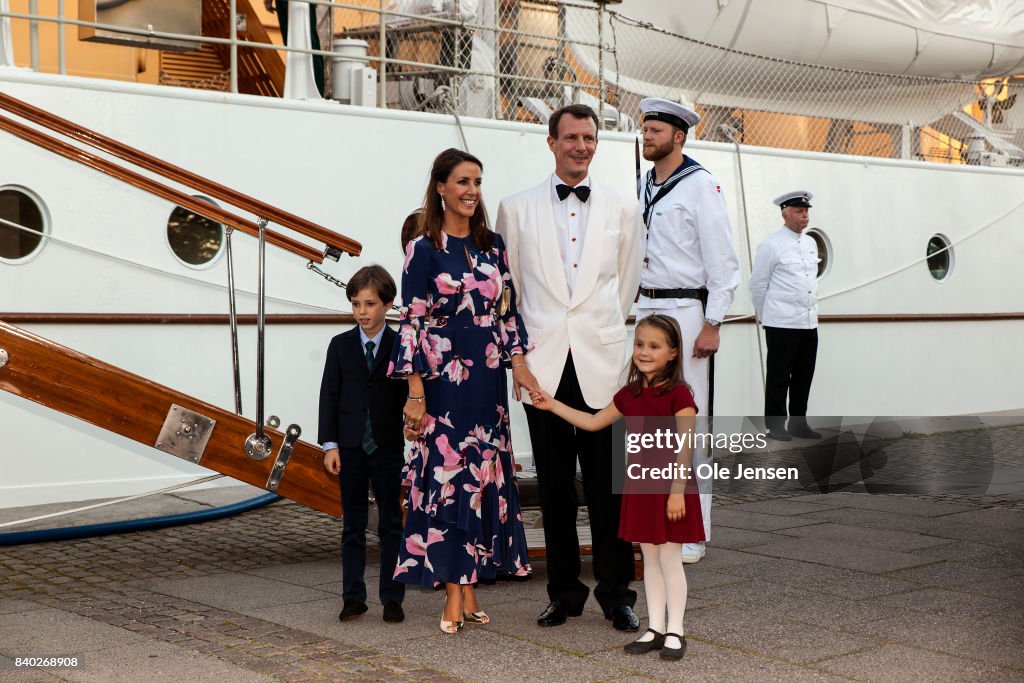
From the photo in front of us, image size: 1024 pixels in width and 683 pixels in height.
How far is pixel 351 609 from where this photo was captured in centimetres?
506

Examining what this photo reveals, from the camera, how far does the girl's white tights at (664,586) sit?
Result: 4.53 metres

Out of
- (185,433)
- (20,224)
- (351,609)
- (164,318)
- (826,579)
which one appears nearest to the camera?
(351,609)

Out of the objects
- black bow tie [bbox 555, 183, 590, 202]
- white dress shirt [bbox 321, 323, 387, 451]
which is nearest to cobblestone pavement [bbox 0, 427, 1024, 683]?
white dress shirt [bbox 321, 323, 387, 451]

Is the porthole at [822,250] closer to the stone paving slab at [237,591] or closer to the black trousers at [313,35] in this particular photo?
the black trousers at [313,35]

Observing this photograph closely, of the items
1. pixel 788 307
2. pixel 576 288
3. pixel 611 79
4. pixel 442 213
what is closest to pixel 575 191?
pixel 576 288

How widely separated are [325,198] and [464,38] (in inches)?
62.6

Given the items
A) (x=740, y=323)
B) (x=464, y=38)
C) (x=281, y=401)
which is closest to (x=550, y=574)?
(x=281, y=401)

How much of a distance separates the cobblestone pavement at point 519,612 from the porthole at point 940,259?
5.39 metres

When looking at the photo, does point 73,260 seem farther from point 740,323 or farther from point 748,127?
point 748,127

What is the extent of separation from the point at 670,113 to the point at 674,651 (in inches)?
101

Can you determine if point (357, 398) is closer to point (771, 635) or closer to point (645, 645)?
point (645, 645)

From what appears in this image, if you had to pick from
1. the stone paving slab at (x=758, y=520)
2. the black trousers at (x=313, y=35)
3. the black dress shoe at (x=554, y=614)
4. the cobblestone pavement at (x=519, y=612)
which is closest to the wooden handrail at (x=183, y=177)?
the cobblestone pavement at (x=519, y=612)

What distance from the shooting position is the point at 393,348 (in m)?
5.01

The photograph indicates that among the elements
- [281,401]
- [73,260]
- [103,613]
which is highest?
[73,260]
